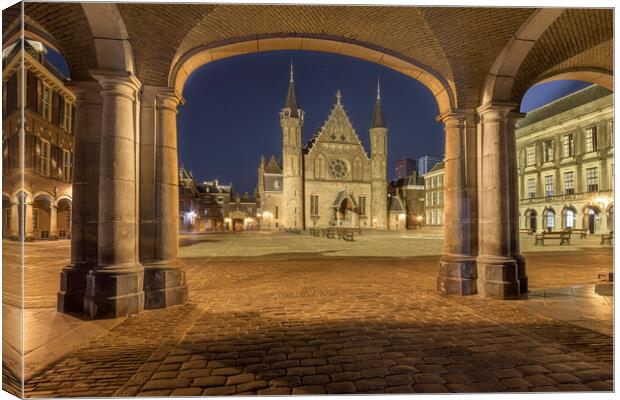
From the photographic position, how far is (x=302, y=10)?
5508 mm

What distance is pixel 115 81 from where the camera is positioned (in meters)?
4.91

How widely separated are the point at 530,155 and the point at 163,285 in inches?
1633

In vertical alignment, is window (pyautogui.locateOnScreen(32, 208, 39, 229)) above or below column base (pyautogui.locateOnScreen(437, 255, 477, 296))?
above

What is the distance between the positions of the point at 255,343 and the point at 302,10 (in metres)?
5.24

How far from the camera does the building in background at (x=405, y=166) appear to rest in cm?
11275

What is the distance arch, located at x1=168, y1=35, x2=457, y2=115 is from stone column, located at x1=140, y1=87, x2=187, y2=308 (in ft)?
1.64

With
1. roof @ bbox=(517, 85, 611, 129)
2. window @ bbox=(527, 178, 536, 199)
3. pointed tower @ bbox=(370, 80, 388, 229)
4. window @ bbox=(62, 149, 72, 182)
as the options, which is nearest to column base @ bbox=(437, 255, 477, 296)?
window @ bbox=(62, 149, 72, 182)

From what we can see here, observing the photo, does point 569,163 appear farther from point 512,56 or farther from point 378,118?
point 512,56

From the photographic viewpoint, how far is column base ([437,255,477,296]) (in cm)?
596

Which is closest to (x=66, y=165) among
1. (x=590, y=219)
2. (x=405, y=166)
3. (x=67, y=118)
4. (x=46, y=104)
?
(x=67, y=118)

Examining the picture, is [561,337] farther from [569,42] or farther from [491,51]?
[569,42]

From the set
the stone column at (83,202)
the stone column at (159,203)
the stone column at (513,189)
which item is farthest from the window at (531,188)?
the stone column at (83,202)

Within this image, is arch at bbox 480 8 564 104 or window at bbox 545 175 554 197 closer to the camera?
arch at bbox 480 8 564 104

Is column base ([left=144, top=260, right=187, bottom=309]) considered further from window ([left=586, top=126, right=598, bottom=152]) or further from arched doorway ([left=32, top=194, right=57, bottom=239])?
window ([left=586, top=126, right=598, bottom=152])
